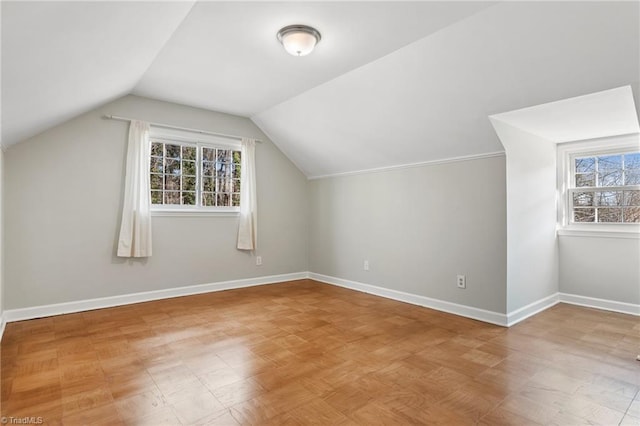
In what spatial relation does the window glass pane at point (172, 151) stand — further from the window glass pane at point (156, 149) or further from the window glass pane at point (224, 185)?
the window glass pane at point (224, 185)

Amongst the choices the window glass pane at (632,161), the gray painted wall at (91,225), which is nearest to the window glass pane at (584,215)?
the window glass pane at (632,161)

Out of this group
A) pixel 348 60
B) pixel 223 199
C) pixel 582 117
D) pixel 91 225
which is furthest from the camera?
pixel 223 199

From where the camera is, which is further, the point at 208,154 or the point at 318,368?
the point at 208,154

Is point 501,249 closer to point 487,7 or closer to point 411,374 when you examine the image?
point 411,374

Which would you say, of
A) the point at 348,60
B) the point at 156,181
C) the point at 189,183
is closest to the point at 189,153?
the point at 189,183

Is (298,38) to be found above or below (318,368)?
above

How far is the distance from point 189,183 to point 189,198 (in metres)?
0.19

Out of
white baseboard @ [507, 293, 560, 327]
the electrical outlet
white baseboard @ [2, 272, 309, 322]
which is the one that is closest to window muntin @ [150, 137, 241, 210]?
white baseboard @ [2, 272, 309, 322]

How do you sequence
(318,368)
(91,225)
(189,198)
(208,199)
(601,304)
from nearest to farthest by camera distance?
(318,368), (91,225), (601,304), (189,198), (208,199)

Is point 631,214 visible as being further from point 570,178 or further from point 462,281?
point 462,281

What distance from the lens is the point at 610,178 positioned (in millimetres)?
3848

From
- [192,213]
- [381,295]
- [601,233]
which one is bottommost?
[381,295]

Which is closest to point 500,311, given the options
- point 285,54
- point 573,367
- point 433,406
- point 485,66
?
point 573,367

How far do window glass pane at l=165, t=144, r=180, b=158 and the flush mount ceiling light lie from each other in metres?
2.40
